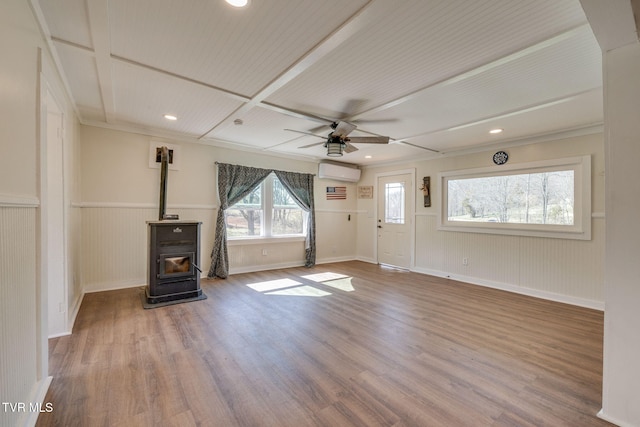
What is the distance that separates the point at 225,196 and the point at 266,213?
3.14ft

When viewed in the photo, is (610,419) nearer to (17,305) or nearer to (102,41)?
(17,305)

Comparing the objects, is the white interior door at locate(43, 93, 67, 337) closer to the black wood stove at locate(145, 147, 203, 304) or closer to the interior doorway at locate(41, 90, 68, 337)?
the interior doorway at locate(41, 90, 68, 337)

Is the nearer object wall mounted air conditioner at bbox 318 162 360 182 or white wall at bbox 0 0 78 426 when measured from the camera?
white wall at bbox 0 0 78 426

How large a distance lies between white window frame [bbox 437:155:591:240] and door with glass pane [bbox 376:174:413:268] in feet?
2.86

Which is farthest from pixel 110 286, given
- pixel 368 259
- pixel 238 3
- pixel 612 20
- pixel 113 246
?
pixel 612 20

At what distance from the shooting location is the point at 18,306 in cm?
137

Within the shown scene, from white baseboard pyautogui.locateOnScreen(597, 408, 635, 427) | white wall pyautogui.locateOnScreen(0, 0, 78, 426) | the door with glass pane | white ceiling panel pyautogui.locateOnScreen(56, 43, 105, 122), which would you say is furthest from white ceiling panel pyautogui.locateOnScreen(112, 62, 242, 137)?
the door with glass pane

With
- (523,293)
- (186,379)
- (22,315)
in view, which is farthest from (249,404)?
(523,293)

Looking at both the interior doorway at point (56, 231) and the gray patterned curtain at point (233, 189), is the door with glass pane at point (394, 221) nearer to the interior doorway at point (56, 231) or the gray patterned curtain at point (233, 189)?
the gray patterned curtain at point (233, 189)

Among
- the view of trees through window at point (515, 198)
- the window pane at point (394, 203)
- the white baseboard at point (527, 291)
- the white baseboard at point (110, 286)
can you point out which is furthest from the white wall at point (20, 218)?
the window pane at point (394, 203)

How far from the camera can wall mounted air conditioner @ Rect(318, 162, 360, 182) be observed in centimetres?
606

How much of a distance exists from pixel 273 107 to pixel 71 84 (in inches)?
76.6

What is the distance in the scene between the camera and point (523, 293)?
4172 millimetres

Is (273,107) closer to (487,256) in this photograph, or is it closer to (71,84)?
(71,84)
